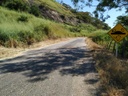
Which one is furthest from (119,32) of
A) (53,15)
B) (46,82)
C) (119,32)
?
(53,15)

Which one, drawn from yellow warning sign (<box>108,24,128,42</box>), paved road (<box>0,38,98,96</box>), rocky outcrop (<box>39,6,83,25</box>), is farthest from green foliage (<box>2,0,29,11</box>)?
rocky outcrop (<box>39,6,83,25</box>)

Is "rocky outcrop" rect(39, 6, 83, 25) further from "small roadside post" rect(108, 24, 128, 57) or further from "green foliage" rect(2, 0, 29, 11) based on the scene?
"small roadside post" rect(108, 24, 128, 57)

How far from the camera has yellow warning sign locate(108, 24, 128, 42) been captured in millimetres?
16781

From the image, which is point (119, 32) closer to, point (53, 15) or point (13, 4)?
point (13, 4)

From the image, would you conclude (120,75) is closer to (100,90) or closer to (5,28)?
(100,90)

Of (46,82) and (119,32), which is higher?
(119,32)

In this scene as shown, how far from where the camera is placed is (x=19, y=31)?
89.7ft

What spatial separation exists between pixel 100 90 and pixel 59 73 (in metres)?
3.15

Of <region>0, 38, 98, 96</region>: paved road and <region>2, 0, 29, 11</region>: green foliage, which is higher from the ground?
<region>2, 0, 29, 11</region>: green foliage

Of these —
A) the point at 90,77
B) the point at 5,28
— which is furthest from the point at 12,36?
the point at 90,77

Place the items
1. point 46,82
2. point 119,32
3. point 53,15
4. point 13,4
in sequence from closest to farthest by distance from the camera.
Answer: point 46,82
point 119,32
point 13,4
point 53,15

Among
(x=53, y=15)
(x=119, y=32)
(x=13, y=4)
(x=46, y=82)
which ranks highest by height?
(x=13, y=4)

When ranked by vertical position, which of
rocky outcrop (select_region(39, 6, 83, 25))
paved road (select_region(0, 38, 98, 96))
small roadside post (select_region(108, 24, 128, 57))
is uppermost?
rocky outcrop (select_region(39, 6, 83, 25))

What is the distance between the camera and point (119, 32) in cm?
1698
